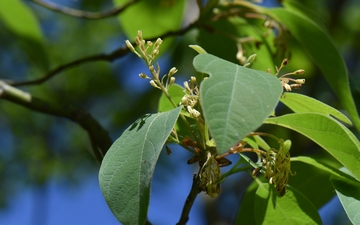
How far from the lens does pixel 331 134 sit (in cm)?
101

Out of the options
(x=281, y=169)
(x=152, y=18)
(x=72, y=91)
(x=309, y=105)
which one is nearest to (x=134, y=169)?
(x=281, y=169)

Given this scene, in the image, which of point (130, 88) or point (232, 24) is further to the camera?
point (130, 88)

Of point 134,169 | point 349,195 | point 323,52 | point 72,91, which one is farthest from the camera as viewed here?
point 72,91

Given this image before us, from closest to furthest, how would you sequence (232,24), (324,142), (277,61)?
1. (324,142)
2. (277,61)
3. (232,24)

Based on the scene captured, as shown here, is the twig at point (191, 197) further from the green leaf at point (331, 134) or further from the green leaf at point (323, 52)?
the green leaf at point (323, 52)

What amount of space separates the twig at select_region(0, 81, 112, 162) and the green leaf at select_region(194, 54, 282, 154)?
2.00 feet

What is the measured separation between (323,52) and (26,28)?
1.28m

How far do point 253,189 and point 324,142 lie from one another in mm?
461

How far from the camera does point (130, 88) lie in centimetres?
379

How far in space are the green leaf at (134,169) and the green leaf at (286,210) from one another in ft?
1.41

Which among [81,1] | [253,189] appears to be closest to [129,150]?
[253,189]

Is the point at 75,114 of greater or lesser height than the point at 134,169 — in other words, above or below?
below

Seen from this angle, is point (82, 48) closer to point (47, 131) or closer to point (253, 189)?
point (47, 131)

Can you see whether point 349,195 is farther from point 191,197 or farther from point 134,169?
point 134,169
